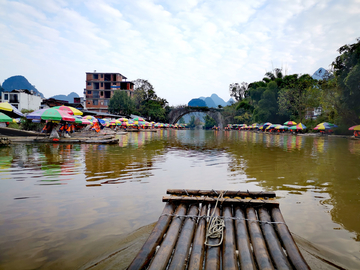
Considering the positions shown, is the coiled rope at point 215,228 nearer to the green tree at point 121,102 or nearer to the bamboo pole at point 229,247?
the bamboo pole at point 229,247

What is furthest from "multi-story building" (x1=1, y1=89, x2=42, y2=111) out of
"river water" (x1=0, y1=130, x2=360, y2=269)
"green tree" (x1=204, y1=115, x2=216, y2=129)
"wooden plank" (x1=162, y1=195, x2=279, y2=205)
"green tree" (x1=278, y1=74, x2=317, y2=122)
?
"green tree" (x1=204, y1=115, x2=216, y2=129)

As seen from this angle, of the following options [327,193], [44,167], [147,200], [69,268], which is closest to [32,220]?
[69,268]

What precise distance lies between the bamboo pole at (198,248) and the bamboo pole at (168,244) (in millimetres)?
246

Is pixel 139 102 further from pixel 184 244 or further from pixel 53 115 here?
pixel 184 244

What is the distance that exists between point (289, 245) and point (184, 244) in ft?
4.00

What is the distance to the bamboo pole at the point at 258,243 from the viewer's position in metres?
2.68

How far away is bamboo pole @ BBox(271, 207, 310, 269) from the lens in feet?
8.74

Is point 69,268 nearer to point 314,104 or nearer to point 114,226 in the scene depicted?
point 114,226

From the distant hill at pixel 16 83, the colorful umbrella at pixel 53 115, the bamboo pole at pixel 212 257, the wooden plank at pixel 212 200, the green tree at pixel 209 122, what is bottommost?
the bamboo pole at pixel 212 257

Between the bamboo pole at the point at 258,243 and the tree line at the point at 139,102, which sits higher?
the tree line at the point at 139,102

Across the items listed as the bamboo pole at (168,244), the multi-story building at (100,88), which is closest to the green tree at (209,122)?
the multi-story building at (100,88)

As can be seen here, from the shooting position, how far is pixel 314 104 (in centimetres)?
4350

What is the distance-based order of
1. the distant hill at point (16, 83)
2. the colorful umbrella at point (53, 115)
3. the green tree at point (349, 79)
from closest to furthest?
1. the colorful umbrella at point (53, 115)
2. the green tree at point (349, 79)
3. the distant hill at point (16, 83)

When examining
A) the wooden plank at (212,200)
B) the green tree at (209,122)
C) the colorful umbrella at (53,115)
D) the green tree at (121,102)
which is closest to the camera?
the wooden plank at (212,200)
